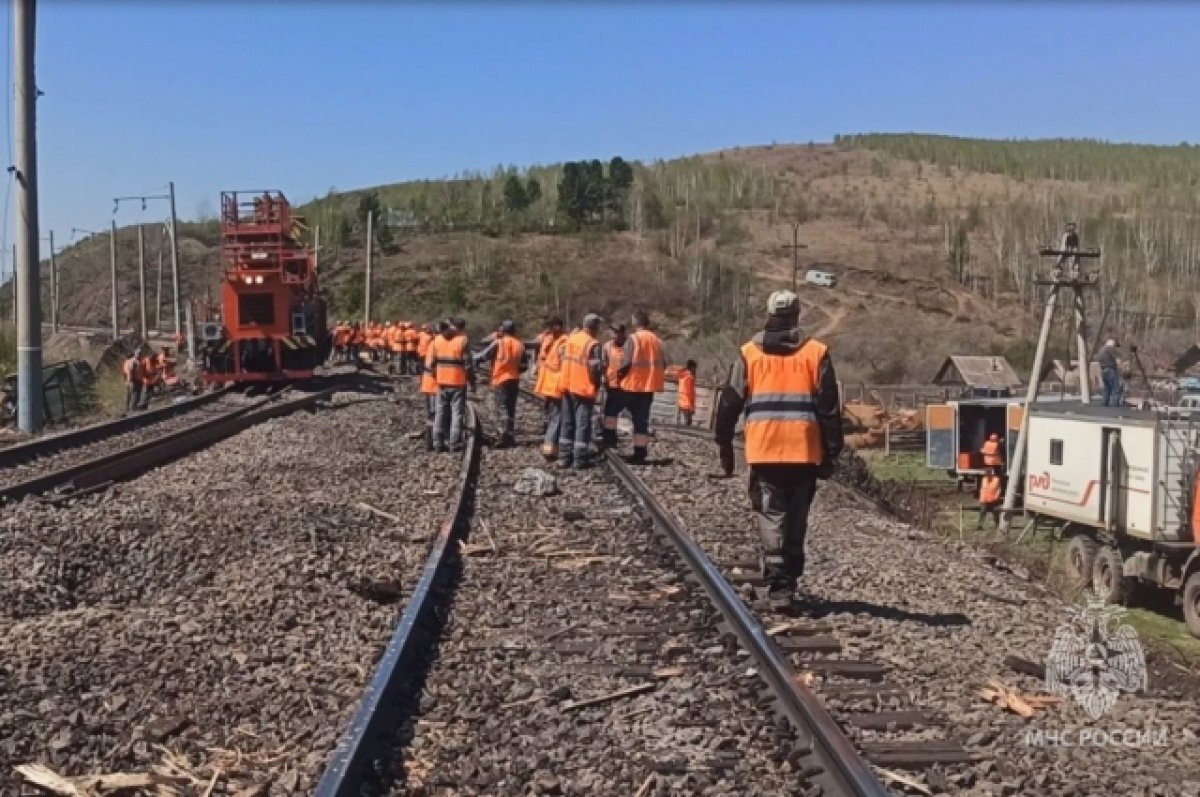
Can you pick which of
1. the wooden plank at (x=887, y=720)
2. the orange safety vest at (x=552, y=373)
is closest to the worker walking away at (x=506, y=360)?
the orange safety vest at (x=552, y=373)

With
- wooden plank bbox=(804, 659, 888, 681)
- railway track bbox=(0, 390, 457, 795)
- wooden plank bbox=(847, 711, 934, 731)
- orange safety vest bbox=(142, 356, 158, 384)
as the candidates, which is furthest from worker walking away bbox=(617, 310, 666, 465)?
orange safety vest bbox=(142, 356, 158, 384)

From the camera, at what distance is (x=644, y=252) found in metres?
96.1

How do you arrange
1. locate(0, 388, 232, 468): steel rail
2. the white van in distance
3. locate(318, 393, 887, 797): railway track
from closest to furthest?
locate(318, 393, 887, 797): railway track < locate(0, 388, 232, 468): steel rail < the white van in distance

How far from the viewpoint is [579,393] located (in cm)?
1432

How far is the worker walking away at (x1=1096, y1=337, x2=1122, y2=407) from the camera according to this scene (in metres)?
24.0

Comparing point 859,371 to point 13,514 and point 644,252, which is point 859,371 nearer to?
point 644,252

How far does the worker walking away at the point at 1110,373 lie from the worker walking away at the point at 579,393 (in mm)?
13428

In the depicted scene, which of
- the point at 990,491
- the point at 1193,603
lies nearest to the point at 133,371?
the point at 990,491

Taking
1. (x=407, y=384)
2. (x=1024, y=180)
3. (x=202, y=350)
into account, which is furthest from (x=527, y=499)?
(x=1024, y=180)

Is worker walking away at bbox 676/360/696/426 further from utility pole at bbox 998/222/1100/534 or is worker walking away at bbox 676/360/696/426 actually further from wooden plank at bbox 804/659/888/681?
wooden plank at bbox 804/659/888/681

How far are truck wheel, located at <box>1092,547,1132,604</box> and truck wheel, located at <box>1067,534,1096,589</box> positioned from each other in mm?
174

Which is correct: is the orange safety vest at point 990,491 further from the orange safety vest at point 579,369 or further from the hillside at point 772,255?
the hillside at point 772,255

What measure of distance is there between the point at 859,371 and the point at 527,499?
162ft

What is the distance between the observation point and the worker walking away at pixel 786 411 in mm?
6996
